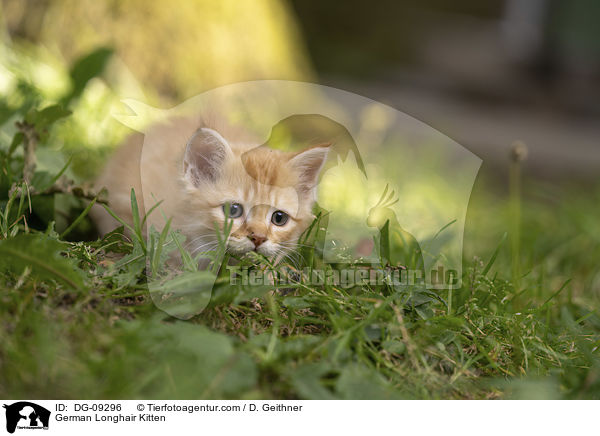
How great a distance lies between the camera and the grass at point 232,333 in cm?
97

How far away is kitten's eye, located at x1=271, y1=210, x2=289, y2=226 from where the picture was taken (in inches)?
56.1

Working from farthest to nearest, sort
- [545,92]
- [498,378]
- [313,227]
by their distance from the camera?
[545,92] → [313,227] → [498,378]

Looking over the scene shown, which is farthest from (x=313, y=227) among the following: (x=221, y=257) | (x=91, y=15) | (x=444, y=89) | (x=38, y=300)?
(x=444, y=89)

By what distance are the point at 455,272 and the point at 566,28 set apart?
7.17 meters

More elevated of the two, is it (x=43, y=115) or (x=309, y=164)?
(x=43, y=115)

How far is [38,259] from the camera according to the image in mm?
1079

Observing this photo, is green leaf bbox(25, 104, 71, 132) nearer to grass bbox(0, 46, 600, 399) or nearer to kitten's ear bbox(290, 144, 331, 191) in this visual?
grass bbox(0, 46, 600, 399)

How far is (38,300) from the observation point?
1107 mm

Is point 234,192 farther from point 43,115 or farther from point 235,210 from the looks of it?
point 43,115

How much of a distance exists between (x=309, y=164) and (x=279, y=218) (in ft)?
0.53

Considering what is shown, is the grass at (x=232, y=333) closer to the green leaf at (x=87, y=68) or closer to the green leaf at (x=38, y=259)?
the green leaf at (x=38, y=259)

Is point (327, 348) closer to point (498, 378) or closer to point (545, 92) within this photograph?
point (498, 378)
